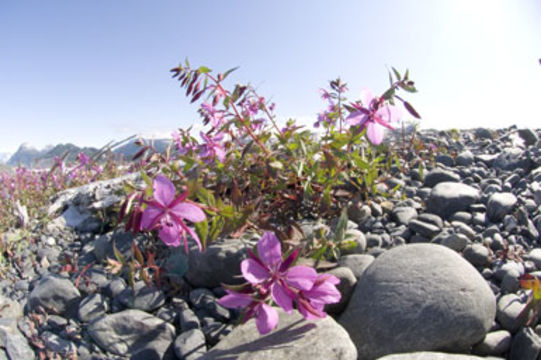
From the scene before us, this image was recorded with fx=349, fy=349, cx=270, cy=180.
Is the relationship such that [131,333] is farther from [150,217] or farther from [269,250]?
[269,250]

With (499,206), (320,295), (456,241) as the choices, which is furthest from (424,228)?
(320,295)

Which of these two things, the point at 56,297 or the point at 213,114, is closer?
the point at 56,297

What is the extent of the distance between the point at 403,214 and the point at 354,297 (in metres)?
1.26

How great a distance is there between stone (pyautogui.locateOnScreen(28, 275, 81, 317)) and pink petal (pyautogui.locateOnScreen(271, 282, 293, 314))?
1596 mm

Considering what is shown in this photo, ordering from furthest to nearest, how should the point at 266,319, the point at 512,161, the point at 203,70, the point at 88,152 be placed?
1. the point at 88,152
2. the point at 512,161
3. the point at 203,70
4. the point at 266,319

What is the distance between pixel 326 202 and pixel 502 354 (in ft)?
4.62

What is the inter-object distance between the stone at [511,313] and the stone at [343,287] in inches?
31.9

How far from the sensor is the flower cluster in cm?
145

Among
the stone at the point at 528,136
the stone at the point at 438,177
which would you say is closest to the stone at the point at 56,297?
the stone at the point at 438,177

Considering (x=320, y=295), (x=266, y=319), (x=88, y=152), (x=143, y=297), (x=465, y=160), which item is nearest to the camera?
(x=266, y=319)

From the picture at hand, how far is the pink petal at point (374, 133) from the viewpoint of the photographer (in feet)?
→ 6.26

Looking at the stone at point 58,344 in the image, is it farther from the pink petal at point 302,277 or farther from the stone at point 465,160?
the stone at point 465,160

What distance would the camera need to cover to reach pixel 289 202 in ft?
9.83

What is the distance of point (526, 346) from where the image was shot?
1694 mm
